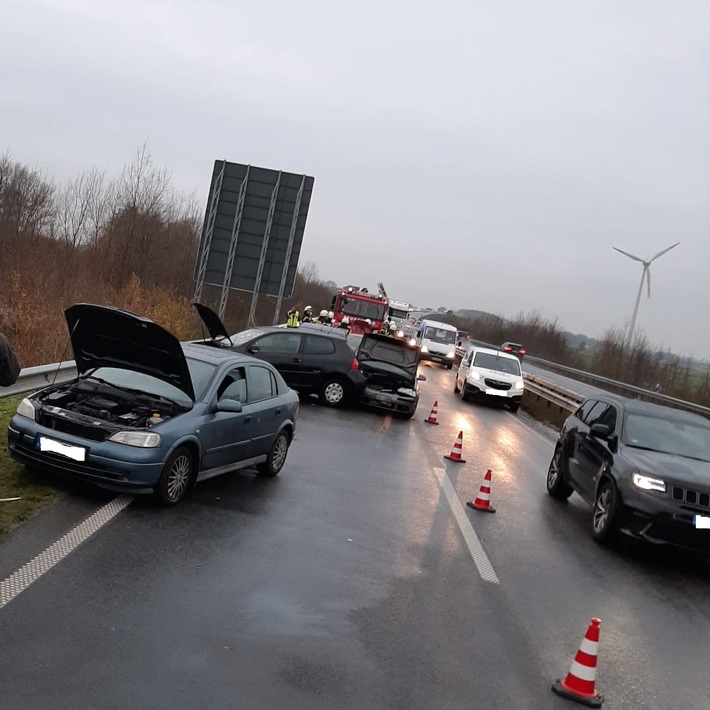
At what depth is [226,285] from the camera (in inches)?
1115

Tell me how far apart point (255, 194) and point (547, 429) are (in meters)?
12.4

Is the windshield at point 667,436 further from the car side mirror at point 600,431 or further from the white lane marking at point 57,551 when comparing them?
the white lane marking at point 57,551

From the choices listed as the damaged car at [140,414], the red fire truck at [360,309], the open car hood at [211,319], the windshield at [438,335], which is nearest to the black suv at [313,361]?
the open car hood at [211,319]

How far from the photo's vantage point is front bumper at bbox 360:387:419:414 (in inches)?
762

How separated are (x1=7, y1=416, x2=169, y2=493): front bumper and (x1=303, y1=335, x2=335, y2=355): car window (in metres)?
11.1

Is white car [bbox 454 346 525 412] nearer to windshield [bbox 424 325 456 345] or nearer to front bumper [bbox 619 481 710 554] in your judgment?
windshield [bbox 424 325 456 345]

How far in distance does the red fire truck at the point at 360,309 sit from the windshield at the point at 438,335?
244 cm

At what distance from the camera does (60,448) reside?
787 cm

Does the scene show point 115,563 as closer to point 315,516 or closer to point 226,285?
point 315,516

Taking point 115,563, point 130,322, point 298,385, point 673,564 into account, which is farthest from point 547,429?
point 115,563

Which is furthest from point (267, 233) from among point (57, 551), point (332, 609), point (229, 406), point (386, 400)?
point (332, 609)

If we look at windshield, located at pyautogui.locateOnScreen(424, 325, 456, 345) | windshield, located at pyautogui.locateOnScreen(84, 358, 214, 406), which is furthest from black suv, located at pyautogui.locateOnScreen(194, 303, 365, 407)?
windshield, located at pyautogui.locateOnScreen(424, 325, 456, 345)

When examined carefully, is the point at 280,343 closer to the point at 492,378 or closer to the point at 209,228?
the point at 492,378

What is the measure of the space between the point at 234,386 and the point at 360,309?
3334 centimetres
